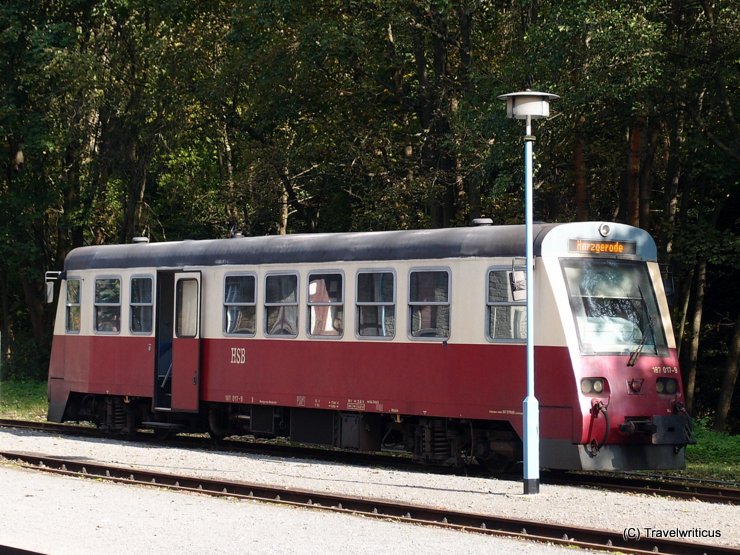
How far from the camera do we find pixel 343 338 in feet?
60.7

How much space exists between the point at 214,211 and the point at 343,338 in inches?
680

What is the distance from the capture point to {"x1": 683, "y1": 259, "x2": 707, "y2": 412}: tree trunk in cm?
2883

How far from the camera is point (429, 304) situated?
57.1 ft

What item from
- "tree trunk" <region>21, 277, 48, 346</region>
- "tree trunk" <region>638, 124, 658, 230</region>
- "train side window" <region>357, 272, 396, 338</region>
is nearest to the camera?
"train side window" <region>357, 272, 396, 338</region>

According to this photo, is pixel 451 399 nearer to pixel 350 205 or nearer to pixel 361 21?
pixel 361 21

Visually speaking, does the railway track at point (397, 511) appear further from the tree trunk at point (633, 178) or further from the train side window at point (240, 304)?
the tree trunk at point (633, 178)

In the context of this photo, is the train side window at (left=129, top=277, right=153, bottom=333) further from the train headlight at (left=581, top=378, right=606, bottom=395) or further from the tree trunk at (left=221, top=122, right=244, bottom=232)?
the train headlight at (left=581, top=378, right=606, bottom=395)

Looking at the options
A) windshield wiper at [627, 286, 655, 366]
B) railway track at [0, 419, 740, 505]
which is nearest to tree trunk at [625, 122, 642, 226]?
railway track at [0, 419, 740, 505]

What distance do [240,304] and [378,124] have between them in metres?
11.5

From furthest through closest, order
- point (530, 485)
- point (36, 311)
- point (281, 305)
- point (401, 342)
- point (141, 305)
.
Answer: point (36, 311)
point (141, 305)
point (281, 305)
point (401, 342)
point (530, 485)

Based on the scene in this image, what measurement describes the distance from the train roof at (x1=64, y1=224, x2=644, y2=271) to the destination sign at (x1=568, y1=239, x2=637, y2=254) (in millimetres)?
250

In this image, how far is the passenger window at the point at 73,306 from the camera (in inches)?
910

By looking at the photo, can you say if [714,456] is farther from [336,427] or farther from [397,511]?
[397,511]

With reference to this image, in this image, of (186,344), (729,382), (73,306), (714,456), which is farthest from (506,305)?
(729,382)
